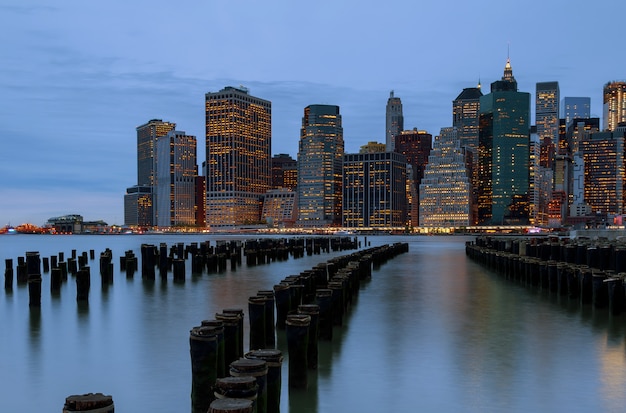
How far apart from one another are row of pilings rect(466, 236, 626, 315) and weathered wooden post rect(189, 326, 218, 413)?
15322 mm

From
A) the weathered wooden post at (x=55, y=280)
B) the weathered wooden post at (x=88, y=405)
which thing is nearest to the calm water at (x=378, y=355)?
the weathered wooden post at (x=55, y=280)

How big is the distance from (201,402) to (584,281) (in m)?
17.6

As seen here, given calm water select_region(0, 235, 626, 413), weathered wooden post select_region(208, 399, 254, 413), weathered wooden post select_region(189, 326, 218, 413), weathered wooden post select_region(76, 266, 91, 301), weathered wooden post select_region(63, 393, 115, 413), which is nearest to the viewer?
weathered wooden post select_region(208, 399, 254, 413)

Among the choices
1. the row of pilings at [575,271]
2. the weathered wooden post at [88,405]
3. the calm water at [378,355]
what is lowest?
the calm water at [378,355]

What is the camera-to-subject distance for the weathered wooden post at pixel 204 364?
992 centimetres

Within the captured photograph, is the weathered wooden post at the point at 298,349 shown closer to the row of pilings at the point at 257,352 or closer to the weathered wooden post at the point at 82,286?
the row of pilings at the point at 257,352

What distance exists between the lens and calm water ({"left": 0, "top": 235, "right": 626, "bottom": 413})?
37.2ft

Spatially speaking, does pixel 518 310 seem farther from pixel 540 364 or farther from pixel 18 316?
pixel 18 316

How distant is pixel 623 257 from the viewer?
1153 inches

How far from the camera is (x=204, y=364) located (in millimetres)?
9938

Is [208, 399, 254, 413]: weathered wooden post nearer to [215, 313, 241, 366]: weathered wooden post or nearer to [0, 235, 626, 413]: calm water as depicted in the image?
[0, 235, 626, 413]: calm water

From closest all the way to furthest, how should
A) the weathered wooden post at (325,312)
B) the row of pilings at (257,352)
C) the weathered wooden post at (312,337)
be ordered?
1. the row of pilings at (257,352)
2. the weathered wooden post at (312,337)
3. the weathered wooden post at (325,312)

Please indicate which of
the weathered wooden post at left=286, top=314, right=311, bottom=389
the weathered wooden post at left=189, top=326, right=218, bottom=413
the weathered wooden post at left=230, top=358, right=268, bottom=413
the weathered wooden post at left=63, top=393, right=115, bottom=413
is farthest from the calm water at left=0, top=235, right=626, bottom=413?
the weathered wooden post at left=63, top=393, right=115, bottom=413

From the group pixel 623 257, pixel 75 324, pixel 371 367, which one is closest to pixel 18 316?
pixel 75 324
